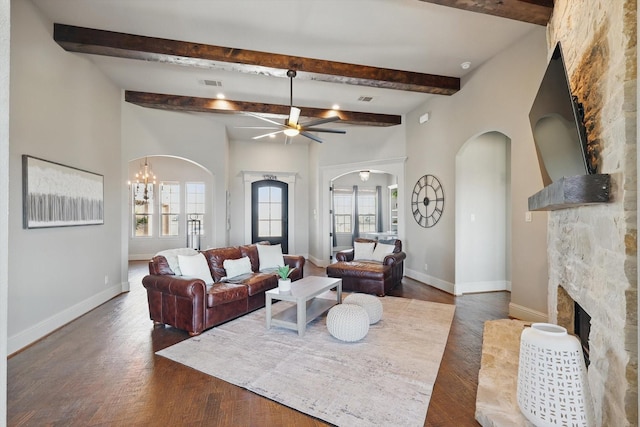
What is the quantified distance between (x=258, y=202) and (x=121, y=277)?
159 inches

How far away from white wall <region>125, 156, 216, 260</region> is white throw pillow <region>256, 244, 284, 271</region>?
14.9 feet

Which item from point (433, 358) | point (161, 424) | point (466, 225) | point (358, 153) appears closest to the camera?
point (161, 424)

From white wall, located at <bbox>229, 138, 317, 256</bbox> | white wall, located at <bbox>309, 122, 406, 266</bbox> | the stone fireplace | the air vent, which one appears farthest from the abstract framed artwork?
the stone fireplace

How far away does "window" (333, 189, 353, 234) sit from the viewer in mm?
10438

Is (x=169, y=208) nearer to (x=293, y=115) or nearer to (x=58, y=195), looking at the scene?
(x=58, y=195)

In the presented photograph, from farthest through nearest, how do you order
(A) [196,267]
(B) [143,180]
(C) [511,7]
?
(B) [143,180] < (A) [196,267] < (C) [511,7]

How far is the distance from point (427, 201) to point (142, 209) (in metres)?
8.12

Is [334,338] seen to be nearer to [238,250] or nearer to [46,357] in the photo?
[238,250]

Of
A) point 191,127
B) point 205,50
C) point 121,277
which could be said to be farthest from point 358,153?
point 121,277

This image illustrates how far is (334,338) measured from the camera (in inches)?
126

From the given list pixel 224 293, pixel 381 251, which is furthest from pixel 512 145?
pixel 224 293

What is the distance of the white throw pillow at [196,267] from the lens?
3738 millimetres

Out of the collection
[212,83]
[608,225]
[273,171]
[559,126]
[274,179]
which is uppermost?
[212,83]

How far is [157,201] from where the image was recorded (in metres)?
9.24
